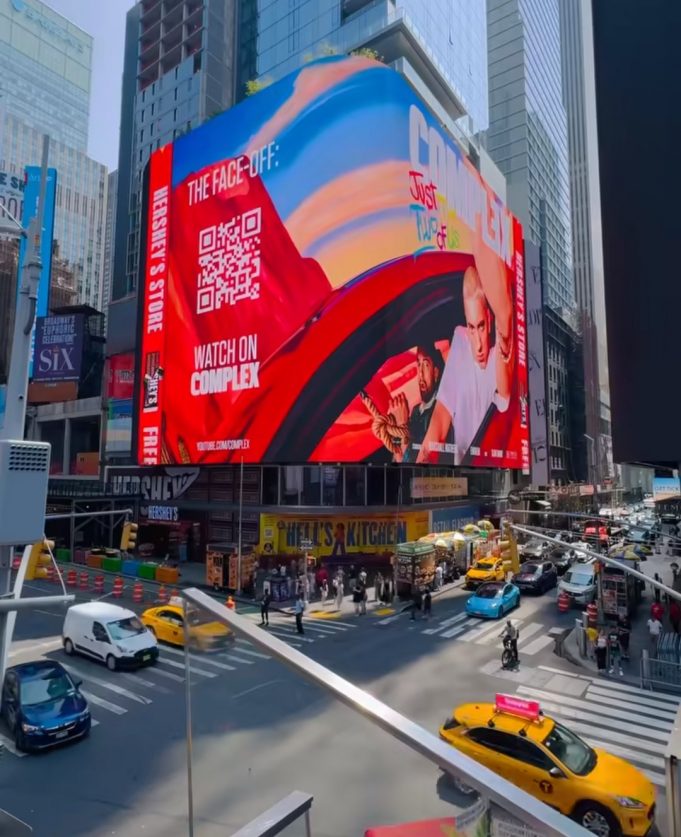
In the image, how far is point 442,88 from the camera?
69.6m

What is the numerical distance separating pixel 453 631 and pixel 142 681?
12.5 metres

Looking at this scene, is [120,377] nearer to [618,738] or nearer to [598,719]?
[598,719]

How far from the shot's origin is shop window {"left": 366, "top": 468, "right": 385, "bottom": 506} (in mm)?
40562

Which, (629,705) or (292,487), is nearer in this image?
(629,705)

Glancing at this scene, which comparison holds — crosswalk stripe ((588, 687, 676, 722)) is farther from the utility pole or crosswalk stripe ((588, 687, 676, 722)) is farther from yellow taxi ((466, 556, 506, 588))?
the utility pole

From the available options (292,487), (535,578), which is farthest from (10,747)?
(292,487)

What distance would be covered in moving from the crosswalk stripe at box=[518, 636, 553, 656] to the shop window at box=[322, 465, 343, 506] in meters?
18.6

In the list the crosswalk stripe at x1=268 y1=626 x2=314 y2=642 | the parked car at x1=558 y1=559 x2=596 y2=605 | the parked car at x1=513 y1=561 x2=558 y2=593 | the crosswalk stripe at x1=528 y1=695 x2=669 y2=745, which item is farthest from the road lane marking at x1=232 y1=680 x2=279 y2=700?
the parked car at x1=513 y1=561 x2=558 y2=593

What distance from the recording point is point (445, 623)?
2539cm

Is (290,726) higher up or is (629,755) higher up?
(290,726)

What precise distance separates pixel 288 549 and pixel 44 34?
147 m

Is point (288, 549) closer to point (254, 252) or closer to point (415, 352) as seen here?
point (415, 352)

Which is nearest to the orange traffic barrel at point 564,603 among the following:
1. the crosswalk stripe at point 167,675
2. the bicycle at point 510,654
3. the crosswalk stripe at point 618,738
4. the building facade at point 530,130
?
the bicycle at point 510,654

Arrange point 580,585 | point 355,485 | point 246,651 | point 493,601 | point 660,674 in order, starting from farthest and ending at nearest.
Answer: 1. point 355,485
2. point 580,585
3. point 493,601
4. point 660,674
5. point 246,651
